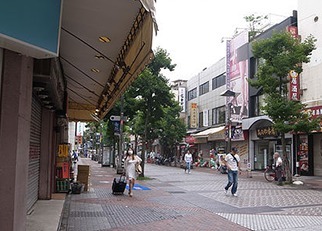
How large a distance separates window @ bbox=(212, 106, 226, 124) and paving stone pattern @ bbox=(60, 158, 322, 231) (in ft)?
82.5

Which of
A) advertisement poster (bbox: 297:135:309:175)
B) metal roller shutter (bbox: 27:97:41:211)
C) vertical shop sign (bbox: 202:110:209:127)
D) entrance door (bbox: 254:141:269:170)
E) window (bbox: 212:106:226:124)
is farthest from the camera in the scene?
vertical shop sign (bbox: 202:110:209:127)

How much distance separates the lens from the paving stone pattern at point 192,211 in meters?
9.16

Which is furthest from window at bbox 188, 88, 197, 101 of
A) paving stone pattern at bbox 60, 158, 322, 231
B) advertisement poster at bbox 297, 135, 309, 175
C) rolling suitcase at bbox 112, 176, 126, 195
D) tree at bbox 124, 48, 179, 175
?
rolling suitcase at bbox 112, 176, 126, 195

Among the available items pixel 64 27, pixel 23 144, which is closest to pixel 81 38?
pixel 64 27

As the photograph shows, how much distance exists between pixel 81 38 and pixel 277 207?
7914 mm

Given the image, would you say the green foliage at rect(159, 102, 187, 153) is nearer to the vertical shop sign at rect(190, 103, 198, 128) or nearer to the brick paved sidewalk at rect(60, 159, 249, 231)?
the vertical shop sign at rect(190, 103, 198, 128)

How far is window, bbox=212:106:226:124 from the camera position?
41.1m

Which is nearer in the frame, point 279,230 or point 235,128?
point 279,230

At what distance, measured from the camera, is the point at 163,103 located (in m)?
25.0

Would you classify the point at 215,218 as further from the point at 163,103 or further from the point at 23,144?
the point at 163,103

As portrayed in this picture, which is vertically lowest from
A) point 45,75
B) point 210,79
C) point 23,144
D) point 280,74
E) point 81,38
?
point 23,144

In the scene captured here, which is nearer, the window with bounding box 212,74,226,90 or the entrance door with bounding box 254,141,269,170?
the entrance door with bounding box 254,141,269,170

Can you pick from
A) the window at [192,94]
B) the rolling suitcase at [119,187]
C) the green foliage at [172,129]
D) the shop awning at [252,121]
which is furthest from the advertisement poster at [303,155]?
the window at [192,94]

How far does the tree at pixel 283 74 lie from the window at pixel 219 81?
66.7ft
